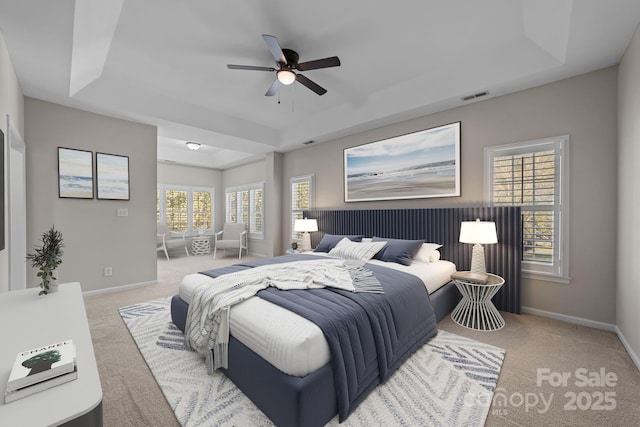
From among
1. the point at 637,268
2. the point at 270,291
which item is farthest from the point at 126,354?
the point at 637,268

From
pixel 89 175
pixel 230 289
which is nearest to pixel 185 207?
pixel 89 175

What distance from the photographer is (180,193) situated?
779cm

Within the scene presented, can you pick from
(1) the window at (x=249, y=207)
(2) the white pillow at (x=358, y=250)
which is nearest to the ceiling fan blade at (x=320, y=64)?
(2) the white pillow at (x=358, y=250)

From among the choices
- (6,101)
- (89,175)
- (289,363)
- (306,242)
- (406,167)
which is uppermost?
(6,101)

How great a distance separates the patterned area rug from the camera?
1.55m

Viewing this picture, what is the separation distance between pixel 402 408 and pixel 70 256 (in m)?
4.50

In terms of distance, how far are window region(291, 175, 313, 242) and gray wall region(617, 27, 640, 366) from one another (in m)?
4.24

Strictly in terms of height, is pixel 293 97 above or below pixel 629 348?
above

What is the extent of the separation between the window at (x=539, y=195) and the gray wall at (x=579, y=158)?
75 mm

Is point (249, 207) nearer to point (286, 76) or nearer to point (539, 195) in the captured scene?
point (286, 76)

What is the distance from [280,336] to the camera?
1529 mm

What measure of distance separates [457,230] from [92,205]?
5.14 meters

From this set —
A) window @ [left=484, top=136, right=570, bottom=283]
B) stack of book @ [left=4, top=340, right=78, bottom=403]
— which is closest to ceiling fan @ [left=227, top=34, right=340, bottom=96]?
window @ [left=484, top=136, right=570, bottom=283]

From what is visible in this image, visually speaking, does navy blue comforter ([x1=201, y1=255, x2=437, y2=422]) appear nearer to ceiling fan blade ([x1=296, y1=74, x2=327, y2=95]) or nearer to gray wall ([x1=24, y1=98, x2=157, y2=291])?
ceiling fan blade ([x1=296, y1=74, x2=327, y2=95])
